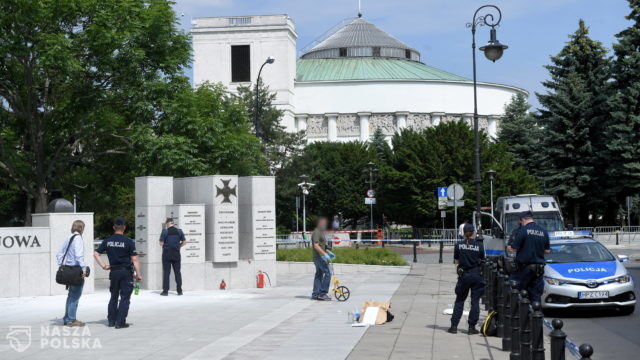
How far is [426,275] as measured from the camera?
27.7m

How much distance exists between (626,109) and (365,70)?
85.0 m

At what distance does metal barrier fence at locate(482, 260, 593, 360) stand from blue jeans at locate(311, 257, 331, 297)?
177 inches

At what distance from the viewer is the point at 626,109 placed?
5619cm

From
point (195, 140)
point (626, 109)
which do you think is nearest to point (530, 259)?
point (195, 140)

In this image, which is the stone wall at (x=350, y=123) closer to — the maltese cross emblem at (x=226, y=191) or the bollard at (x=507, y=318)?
the maltese cross emblem at (x=226, y=191)

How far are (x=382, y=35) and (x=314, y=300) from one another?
466 feet

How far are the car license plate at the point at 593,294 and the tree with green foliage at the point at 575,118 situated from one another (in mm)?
46292

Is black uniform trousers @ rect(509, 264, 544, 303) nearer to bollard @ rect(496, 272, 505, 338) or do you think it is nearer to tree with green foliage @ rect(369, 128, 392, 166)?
bollard @ rect(496, 272, 505, 338)

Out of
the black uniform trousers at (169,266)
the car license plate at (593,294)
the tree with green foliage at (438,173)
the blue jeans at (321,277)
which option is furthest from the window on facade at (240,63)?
the car license plate at (593,294)

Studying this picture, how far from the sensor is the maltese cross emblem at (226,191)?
22.8m

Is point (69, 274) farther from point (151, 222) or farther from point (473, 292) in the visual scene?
point (151, 222)

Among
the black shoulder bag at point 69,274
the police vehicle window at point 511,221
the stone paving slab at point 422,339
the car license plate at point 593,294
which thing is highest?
the police vehicle window at point 511,221

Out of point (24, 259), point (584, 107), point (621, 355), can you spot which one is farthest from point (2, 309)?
point (584, 107)

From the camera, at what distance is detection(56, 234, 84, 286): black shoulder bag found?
13.9 metres
